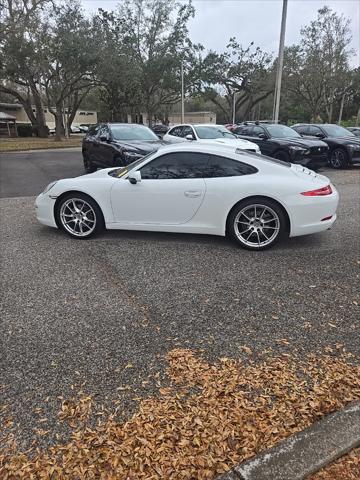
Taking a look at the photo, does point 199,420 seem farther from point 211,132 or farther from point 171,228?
point 211,132

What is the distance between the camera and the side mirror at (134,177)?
4805 millimetres

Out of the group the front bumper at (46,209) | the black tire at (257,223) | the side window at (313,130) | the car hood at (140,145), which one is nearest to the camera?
the black tire at (257,223)

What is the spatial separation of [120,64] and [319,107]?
1060 inches

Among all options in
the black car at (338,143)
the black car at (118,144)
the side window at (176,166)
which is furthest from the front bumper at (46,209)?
the black car at (338,143)

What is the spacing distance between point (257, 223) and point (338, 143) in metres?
9.62

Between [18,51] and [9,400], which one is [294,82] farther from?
[9,400]

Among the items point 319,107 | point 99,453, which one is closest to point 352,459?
point 99,453

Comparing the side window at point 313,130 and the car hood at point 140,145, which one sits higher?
the side window at point 313,130

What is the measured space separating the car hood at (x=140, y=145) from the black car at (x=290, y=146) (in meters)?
4.35

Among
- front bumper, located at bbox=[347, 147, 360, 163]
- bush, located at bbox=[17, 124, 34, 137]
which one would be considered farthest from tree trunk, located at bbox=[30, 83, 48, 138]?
front bumper, located at bbox=[347, 147, 360, 163]

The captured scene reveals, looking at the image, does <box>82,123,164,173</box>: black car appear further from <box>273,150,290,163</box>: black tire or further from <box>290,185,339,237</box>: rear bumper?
<box>290,185,339,237</box>: rear bumper

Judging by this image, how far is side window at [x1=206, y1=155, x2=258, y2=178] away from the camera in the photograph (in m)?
4.74

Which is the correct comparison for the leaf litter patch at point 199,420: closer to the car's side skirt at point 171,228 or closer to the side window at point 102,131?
the car's side skirt at point 171,228

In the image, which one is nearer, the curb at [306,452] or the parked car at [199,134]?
the curb at [306,452]
